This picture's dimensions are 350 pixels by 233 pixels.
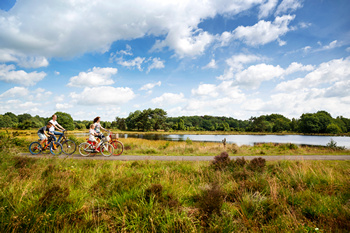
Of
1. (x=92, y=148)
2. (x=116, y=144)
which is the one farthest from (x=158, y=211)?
(x=116, y=144)

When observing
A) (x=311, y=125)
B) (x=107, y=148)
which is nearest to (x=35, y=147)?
(x=107, y=148)

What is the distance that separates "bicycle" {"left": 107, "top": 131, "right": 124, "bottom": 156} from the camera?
39.9 feet

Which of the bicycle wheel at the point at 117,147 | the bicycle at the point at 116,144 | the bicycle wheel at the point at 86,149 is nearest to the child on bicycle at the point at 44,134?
the bicycle wheel at the point at 86,149

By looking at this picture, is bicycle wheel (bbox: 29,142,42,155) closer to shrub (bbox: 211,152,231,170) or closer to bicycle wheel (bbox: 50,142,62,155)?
bicycle wheel (bbox: 50,142,62,155)

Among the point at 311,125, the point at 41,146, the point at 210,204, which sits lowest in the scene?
the point at 210,204

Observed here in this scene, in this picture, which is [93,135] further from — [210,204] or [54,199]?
[210,204]

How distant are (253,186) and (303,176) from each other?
2746 mm

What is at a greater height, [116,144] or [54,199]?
[116,144]

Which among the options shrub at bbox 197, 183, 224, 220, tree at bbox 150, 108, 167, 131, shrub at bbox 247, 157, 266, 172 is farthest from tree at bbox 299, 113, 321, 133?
shrub at bbox 197, 183, 224, 220

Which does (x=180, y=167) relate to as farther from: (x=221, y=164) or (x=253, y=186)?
(x=253, y=186)

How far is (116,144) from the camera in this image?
1281 centimetres

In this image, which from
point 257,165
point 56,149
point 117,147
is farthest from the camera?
point 117,147

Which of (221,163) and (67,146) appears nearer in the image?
(221,163)

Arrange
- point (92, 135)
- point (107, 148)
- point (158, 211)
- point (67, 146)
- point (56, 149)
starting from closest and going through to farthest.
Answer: point (158, 211), point (92, 135), point (107, 148), point (56, 149), point (67, 146)
